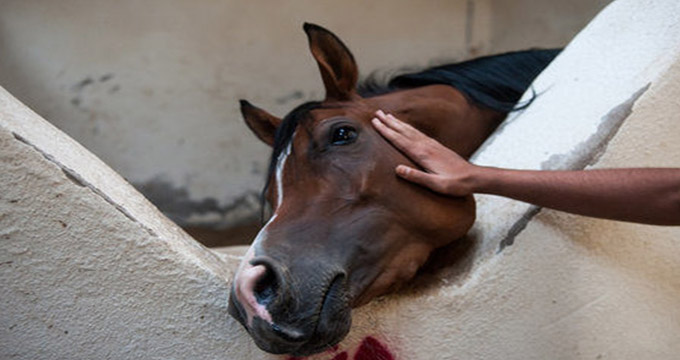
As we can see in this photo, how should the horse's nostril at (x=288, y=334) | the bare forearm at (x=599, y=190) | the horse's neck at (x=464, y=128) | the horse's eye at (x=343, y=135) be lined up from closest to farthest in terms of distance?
the horse's nostril at (x=288, y=334)
the bare forearm at (x=599, y=190)
the horse's eye at (x=343, y=135)
the horse's neck at (x=464, y=128)

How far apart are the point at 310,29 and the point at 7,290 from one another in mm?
804

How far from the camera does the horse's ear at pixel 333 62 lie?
1.44 meters

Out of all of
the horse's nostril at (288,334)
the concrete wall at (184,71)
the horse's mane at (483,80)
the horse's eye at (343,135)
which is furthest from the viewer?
the concrete wall at (184,71)

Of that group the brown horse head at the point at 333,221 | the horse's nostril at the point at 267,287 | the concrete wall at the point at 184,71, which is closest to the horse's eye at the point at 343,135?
the brown horse head at the point at 333,221

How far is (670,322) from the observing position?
55.4 inches

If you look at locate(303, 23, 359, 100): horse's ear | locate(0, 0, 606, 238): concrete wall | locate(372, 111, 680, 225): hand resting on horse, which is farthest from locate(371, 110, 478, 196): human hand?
locate(0, 0, 606, 238): concrete wall

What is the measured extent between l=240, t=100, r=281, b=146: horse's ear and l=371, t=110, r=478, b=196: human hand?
1.14ft

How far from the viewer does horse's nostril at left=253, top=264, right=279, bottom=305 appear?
3.49 ft

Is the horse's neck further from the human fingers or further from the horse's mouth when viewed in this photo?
the horse's mouth

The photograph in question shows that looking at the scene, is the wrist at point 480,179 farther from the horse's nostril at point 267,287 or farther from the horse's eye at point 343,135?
the horse's nostril at point 267,287

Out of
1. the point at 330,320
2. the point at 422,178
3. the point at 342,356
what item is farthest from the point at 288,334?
the point at 422,178

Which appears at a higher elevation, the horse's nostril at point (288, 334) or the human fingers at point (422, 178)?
the human fingers at point (422, 178)

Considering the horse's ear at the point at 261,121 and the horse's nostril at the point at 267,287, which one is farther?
the horse's ear at the point at 261,121

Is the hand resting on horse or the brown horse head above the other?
the hand resting on horse
